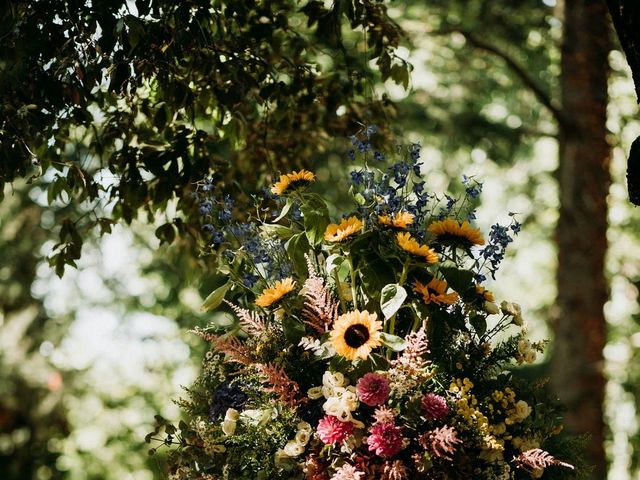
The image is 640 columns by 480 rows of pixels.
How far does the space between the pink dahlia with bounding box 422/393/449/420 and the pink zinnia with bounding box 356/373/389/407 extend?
10 cm

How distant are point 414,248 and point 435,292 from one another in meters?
0.16

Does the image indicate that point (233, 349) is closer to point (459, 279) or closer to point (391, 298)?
point (391, 298)

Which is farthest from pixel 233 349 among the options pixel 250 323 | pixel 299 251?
pixel 299 251

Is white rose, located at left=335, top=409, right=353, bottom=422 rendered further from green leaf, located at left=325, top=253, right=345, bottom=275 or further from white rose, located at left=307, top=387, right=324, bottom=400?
green leaf, located at left=325, top=253, right=345, bottom=275

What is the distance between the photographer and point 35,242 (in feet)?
29.2

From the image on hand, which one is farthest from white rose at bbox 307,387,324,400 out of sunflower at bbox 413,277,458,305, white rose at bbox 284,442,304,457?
sunflower at bbox 413,277,458,305

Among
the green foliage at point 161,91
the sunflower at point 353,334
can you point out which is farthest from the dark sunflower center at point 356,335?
the green foliage at point 161,91

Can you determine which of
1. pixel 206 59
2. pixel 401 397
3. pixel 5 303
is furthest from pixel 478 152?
pixel 401 397

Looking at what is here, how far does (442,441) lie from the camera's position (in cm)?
182

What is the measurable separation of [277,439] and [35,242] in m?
7.56

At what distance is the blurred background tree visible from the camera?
238cm

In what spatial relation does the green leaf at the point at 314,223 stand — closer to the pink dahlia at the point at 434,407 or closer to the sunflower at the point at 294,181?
the sunflower at the point at 294,181

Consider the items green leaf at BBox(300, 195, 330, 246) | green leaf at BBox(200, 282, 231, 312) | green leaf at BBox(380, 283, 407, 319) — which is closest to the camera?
green leaf at BBox(380, 283, 407, 319)

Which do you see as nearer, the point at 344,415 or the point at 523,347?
the point at 344,415
